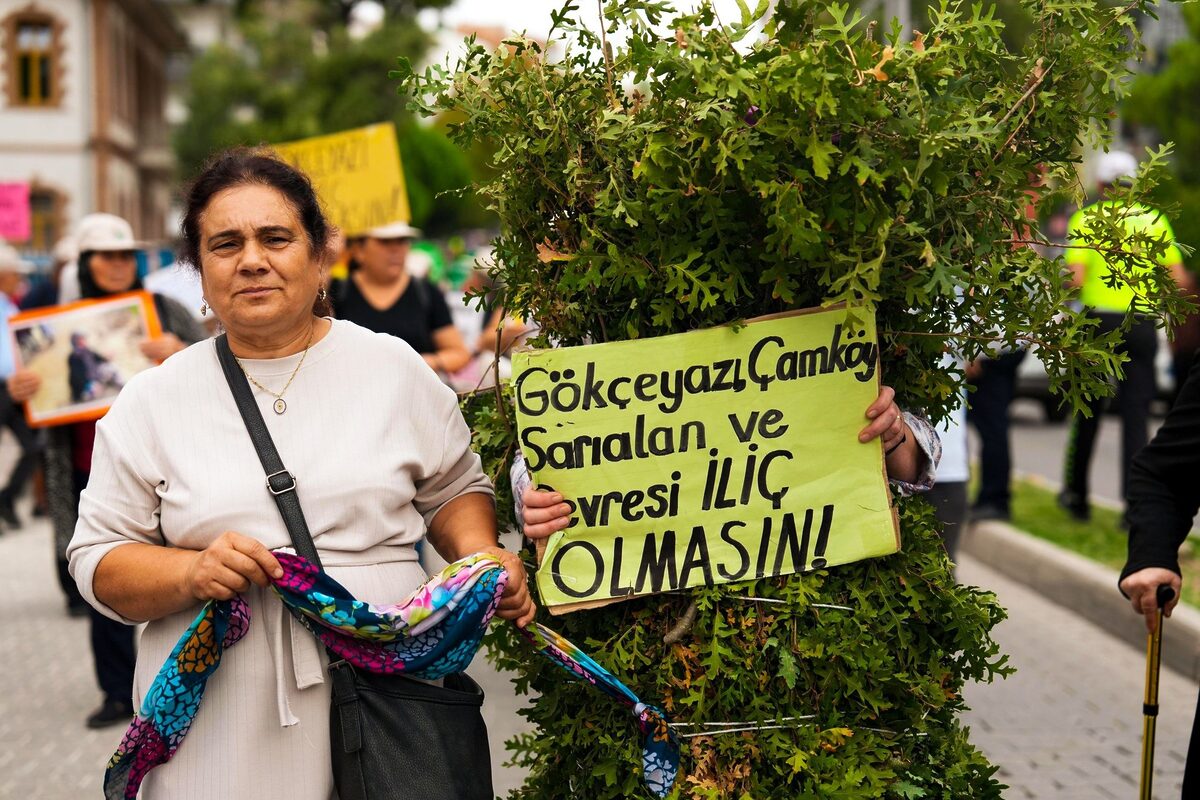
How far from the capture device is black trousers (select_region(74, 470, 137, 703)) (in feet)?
21.0

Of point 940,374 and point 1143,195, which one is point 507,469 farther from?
point 1143,195

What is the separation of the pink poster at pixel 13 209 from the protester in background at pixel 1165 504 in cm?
1875

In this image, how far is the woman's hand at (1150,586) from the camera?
11.6 ft

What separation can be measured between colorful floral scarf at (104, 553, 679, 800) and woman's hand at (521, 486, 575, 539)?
0.20 metres

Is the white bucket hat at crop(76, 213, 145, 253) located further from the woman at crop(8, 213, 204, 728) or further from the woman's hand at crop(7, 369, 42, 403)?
the woman's hand at crop(7, 369, 42, 403)

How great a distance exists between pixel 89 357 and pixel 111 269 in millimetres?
421

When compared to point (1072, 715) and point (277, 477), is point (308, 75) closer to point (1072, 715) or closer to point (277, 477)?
point (1072, 715)

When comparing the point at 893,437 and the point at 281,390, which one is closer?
the point at 281,390

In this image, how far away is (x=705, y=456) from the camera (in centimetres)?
311

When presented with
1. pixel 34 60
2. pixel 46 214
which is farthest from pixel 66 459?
pixel 34 60

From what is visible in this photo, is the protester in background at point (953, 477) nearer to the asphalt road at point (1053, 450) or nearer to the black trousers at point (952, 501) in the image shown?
the black trousers at point (952, 501)

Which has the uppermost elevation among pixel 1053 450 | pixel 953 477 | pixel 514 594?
Result: pixel 514 594

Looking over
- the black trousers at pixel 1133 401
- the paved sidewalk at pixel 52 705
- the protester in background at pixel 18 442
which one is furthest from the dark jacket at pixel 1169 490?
the protester in background at pixel 18 442

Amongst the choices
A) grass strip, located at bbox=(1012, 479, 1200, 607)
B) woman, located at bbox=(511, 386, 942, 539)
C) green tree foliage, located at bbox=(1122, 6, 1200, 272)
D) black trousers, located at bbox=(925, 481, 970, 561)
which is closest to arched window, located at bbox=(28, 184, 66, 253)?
green tree foliage, located at bbox=(1122, 6, 1200, 272)
